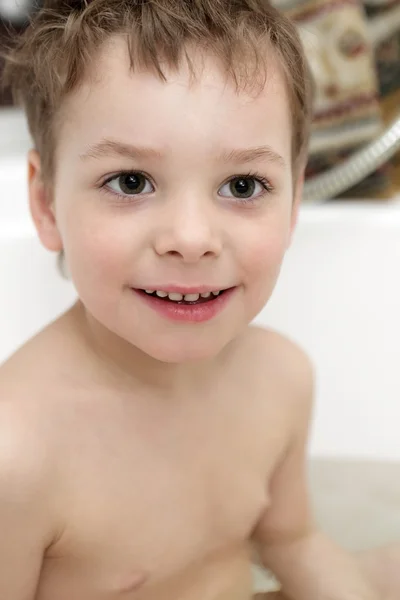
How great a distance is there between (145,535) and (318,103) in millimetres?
782

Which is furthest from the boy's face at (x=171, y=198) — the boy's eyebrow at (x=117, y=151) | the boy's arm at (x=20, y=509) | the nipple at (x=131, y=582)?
the nipple at (x=131, y=582)

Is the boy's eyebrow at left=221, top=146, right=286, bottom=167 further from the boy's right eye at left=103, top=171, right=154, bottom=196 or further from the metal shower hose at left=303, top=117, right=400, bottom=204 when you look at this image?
the metal shower hose at left=303, top=117, right=400, bottom=204

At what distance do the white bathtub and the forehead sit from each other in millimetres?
576

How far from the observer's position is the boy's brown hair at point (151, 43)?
0.60 metres

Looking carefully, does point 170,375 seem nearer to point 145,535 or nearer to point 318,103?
point 145,535

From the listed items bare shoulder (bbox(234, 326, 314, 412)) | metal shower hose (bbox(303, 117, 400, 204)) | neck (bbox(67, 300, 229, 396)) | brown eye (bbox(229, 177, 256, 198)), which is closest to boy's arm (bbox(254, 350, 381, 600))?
bare shoulder (bbox(234, 326, 314, 412))

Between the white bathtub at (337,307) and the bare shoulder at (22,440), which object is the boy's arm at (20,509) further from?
the white bathtub at (337,307)

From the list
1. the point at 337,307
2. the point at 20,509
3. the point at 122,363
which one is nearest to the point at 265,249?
the point at 122,363

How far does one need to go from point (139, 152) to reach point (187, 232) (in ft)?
0.23

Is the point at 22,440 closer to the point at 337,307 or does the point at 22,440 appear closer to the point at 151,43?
the point at 151,43

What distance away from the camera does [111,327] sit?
2.11 feet

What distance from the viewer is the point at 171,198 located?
0.58 meters

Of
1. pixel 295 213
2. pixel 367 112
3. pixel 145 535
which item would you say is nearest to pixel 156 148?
pixel 295 213

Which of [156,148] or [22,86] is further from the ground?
[22,86]
